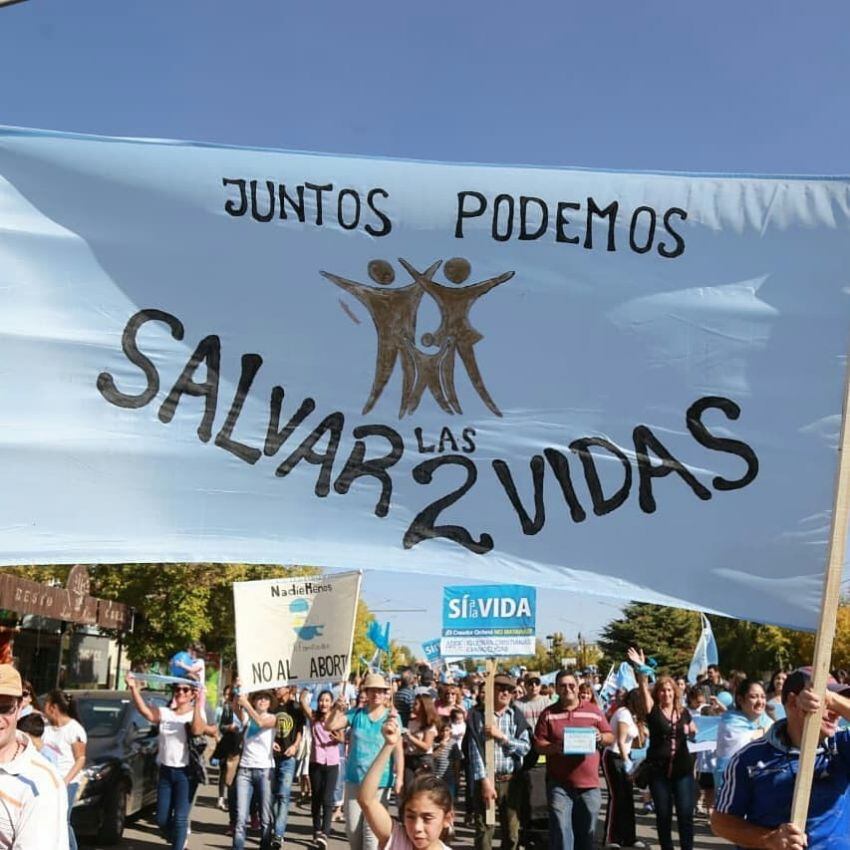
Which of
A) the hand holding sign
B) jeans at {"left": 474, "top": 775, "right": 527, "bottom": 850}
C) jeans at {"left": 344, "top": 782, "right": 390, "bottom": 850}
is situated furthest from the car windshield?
the hand holding sign

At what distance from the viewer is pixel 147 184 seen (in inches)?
191

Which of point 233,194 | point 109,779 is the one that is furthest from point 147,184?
point 109,779

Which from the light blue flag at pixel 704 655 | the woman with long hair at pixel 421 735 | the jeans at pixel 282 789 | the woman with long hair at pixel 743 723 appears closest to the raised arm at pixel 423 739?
the woman with long hair at pixel 421 735

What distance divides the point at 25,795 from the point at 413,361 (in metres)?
2.14

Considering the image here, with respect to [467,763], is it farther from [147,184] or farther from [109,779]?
[147,184]

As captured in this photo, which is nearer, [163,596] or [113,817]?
[113,817]

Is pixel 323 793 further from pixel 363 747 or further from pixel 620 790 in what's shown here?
pixel 363 747

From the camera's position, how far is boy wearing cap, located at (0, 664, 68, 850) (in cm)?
370

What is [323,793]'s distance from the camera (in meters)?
13.6

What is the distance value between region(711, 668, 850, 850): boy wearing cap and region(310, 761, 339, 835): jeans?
31.6 feet

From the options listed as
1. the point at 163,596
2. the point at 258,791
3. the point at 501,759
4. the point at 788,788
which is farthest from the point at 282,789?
the point at 163,596

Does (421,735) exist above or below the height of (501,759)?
above

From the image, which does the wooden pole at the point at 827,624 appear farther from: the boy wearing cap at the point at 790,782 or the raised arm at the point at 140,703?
the raised arm at the point at 140,703

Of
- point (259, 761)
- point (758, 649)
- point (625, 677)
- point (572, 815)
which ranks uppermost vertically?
point (758, 649)
